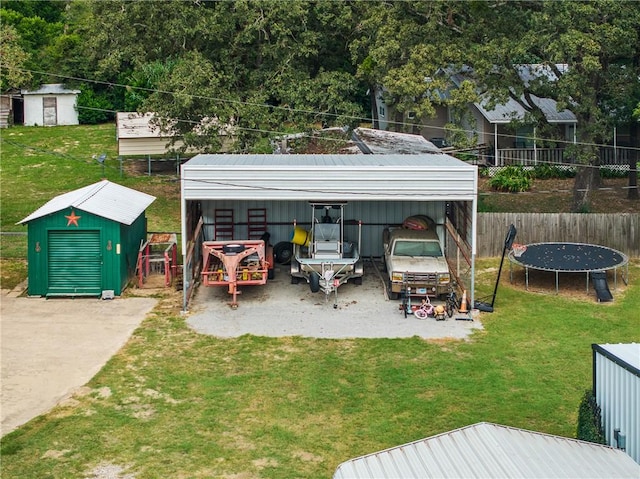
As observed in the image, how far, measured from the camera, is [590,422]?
36.7 feet

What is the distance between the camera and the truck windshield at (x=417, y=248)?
842 inches

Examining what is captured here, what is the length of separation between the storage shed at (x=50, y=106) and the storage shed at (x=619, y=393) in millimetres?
43159

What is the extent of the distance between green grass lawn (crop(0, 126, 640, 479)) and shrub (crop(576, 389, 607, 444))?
1.51 m

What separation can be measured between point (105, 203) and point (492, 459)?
15.9 meters

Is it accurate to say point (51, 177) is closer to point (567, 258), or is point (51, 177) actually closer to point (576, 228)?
point (576, 228)

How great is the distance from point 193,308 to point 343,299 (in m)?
4.06

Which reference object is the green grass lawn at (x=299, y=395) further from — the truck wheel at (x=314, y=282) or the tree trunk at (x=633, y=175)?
the tree trunk at (x=633, y=175)

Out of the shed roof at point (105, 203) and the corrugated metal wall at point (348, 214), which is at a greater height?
the shed roof at point (105, 203)

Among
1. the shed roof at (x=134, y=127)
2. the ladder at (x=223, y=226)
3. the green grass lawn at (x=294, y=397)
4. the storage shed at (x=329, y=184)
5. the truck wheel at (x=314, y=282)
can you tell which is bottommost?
the green grass lawn at (x=294, y=397)

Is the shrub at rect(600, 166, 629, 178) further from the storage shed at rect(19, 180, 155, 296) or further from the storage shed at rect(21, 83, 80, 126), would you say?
the storage shed at rect(21, 83, 80, 126)

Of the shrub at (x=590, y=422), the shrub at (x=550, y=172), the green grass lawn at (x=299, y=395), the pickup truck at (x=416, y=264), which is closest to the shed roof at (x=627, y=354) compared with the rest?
the shrub at (x=590, y=422)

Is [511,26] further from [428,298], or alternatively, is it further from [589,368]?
[589,368]

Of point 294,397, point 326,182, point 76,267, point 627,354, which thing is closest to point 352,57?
point 326,182

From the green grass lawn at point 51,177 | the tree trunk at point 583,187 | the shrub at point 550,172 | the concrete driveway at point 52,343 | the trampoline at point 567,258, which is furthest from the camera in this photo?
the shrub at point 550,172
